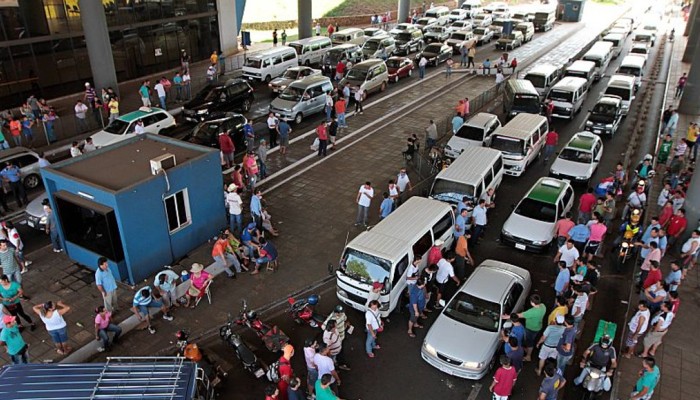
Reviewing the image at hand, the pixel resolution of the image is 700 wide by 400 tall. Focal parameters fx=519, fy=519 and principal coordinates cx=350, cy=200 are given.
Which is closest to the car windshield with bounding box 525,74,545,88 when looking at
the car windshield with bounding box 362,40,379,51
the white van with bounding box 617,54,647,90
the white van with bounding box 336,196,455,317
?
the white van with bounding box 617,54,647,90

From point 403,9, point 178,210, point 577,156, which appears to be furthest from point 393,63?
point 178,210

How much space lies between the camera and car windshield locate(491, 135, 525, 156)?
1875cm

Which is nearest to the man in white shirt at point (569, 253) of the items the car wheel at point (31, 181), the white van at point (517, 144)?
the white van at point (517, 144)

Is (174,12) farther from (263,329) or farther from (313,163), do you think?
(263,329)

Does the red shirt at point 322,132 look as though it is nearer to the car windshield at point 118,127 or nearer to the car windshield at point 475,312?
the car windshield at point 118,127

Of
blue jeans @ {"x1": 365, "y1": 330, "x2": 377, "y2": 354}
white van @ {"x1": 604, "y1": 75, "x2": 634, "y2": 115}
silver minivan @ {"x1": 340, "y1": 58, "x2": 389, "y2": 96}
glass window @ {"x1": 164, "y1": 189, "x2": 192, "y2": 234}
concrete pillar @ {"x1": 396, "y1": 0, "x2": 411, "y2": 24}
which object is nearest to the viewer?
blue jeans @ {"x1": 365, "y1": 330, "x2": 377, "y2": 354}

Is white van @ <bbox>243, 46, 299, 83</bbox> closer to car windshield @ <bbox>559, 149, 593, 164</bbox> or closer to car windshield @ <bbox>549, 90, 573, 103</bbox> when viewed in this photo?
car windshield @ <bbox>549, 90, 573, 103</bbox>

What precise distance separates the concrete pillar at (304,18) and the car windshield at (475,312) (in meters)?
31.6

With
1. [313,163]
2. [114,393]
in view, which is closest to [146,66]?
[313,163]

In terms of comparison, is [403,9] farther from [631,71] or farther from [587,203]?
[587,203]

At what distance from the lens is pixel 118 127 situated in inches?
800

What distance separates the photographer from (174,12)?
32969 millimetres

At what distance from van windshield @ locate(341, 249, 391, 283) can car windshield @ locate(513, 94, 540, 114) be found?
1546cm

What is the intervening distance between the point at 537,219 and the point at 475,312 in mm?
5184
